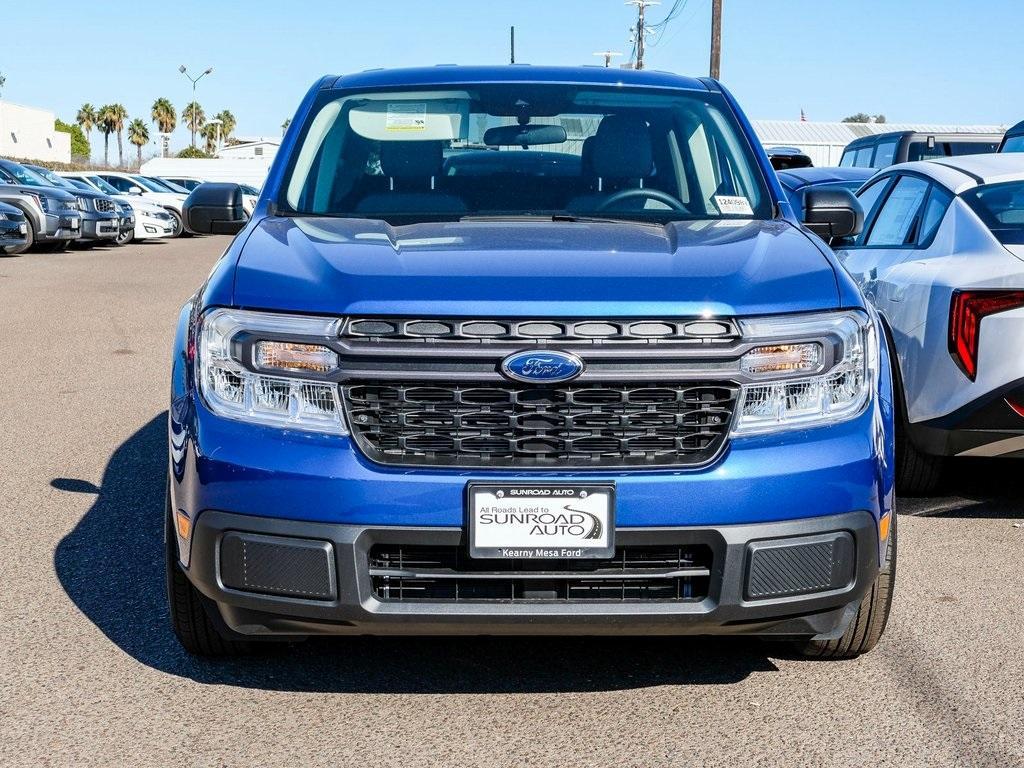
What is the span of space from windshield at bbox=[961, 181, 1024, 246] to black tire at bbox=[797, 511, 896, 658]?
7.22ft

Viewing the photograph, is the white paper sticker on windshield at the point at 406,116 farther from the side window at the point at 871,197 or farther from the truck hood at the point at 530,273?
the side window at the point at 871,197

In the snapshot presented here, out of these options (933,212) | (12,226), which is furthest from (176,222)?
(933,212)

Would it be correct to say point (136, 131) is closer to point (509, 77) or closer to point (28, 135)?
point (28, 135)

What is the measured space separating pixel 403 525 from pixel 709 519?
715 mm

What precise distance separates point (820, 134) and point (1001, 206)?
61486 mm

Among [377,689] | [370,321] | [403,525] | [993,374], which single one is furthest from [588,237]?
[993,374]

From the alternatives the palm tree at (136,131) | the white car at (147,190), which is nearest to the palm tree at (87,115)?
the palm tree at (136,131)

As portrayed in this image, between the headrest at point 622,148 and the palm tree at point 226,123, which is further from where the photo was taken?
the palm tree at point 226,123

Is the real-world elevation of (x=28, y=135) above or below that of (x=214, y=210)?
below

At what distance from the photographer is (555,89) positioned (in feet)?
16.3

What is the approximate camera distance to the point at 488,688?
375 cm

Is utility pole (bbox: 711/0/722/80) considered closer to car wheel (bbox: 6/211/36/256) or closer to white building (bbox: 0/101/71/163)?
car wheel (bbox: 6/211/36/256)

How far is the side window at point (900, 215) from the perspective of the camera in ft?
21.3

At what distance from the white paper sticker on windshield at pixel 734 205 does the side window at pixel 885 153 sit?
12.7 m
